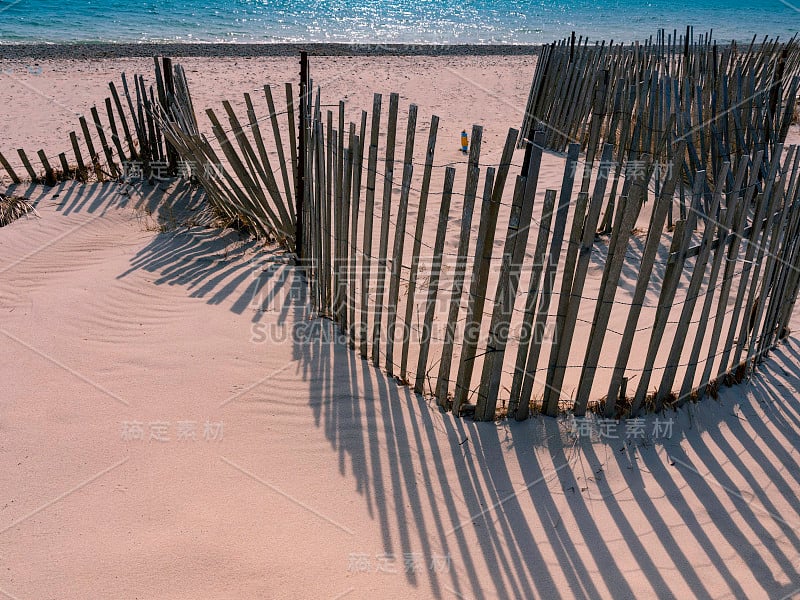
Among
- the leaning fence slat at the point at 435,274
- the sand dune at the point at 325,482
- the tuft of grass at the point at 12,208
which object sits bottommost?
the sand dune at the point at 325,482

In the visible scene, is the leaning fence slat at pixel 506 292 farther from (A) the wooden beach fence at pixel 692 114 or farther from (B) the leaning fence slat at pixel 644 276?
(A) the wooden beach fence at pixel 692 114

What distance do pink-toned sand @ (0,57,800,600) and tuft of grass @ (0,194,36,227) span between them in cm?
149

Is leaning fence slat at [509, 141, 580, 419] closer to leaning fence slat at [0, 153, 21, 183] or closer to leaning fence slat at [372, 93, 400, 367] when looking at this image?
leaning fence slat at [372, 93, 400, 367]

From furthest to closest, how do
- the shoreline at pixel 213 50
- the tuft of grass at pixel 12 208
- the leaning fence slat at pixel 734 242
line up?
the shoreline at pixel 213 50
the tuft of grass at pixel 12 208
the leaning fence slat at pixel 734 242

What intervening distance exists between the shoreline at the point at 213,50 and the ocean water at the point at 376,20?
301 centimetres

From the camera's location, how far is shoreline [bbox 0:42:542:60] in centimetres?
1457


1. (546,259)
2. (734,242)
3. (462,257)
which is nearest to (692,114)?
(546,259)

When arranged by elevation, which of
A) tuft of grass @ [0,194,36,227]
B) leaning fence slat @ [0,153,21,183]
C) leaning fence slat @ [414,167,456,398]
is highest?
leaning fence slat @ [414,167,456,398]

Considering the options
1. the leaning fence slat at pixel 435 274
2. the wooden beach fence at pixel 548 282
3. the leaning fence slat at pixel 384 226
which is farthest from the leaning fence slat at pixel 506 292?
the leaning fence slat at pixel 384 226

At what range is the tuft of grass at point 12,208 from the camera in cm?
552

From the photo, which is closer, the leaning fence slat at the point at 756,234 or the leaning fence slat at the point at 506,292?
the leaning fence slat at the point at 506,292

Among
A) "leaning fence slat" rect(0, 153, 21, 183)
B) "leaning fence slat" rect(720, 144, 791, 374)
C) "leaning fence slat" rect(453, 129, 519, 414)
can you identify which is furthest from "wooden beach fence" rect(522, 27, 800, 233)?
"leaning fence slat" rect(0, 153, 21, 183)

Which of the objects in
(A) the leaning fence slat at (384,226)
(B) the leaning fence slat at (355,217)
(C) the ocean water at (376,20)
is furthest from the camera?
(C) the ocean water at (376,20)

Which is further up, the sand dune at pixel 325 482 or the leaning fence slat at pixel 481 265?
the leaning fence slat at pixel 481 265
